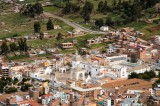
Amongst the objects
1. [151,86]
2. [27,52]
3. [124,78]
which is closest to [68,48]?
[27,52]

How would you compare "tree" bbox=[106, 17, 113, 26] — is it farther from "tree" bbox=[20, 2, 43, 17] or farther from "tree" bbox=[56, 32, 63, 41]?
"tree" bbox=[20, 2, 43, 17]

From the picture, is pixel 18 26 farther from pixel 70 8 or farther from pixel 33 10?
pixel 70 8

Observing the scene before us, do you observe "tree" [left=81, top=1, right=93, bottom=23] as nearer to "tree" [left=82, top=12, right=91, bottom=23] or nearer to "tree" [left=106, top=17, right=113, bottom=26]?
"tree" [left=82, top=12, right=91, bottom=23]

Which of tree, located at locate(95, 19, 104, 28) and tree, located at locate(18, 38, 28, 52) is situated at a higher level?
tree, located at locate(95, 19, 104, 28)

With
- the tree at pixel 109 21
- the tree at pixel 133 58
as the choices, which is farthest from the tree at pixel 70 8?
the tree at pixel 133 58

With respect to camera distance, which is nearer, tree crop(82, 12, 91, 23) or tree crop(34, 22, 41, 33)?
tree crop(34, 22, 41, 33)

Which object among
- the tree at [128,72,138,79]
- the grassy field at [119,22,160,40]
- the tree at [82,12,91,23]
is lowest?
the tree at [128,72,138,79]

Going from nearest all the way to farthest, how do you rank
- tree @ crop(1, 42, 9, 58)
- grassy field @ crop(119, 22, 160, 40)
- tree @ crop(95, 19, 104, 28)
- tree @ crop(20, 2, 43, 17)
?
tree @ crop(1, 42, 9, 58) < grassy field @ crop(119, 22, 160, 40) < tree @ crop(95, 19, 104, 28) < tree @ crop(20, 2, 43, 17)

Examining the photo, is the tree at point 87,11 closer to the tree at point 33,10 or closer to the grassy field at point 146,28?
the grassy field at point 146,28

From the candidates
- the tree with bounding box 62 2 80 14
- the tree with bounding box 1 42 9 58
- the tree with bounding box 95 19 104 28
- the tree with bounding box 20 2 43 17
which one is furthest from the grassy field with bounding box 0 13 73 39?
the tree with bounding box 1 42 9 58

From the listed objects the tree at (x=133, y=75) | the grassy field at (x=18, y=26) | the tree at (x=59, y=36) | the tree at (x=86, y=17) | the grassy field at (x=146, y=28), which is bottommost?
the grassy field at (x=18, y=26)

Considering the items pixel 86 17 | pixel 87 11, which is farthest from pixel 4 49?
pixel 87 11

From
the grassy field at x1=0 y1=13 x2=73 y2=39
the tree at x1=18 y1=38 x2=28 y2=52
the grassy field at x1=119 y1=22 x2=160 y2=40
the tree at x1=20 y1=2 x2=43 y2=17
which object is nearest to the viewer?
the tree at x1=18 y1=38 x2=28 y2=52
